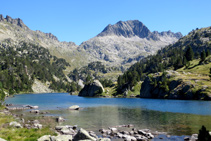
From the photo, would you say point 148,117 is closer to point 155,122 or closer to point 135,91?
point 155,122

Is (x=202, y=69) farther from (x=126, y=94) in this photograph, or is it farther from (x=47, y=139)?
(x=47, y=139)

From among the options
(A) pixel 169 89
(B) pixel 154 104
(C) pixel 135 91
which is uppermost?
(A) pixel 169 89

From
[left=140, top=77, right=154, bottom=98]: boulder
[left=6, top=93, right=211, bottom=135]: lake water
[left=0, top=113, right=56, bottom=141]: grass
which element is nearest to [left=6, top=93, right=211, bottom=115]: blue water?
[left=6, top=93, right=211, bottom=135]: lake water

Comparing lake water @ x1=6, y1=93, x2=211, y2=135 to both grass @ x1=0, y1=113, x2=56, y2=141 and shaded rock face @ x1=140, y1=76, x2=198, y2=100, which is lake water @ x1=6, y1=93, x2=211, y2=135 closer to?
grass @ x1=0, y1=113, x2=56, y2=141

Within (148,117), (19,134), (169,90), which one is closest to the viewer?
(19,134)

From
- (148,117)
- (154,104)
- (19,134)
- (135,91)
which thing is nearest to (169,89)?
(135,91)

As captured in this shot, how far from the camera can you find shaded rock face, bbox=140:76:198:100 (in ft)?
400

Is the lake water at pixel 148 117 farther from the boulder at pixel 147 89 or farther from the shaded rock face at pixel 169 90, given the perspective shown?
the boulder at pixel 147 89

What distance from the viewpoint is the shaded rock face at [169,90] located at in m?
122

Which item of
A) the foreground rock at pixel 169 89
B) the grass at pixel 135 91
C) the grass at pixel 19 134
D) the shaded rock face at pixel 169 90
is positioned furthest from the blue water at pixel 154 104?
the grass at pixel 19 134

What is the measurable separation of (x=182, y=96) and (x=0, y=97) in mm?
110209

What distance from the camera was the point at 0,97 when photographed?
71688 millimetres

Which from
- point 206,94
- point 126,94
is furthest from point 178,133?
point 126,94

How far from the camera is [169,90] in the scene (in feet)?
452
